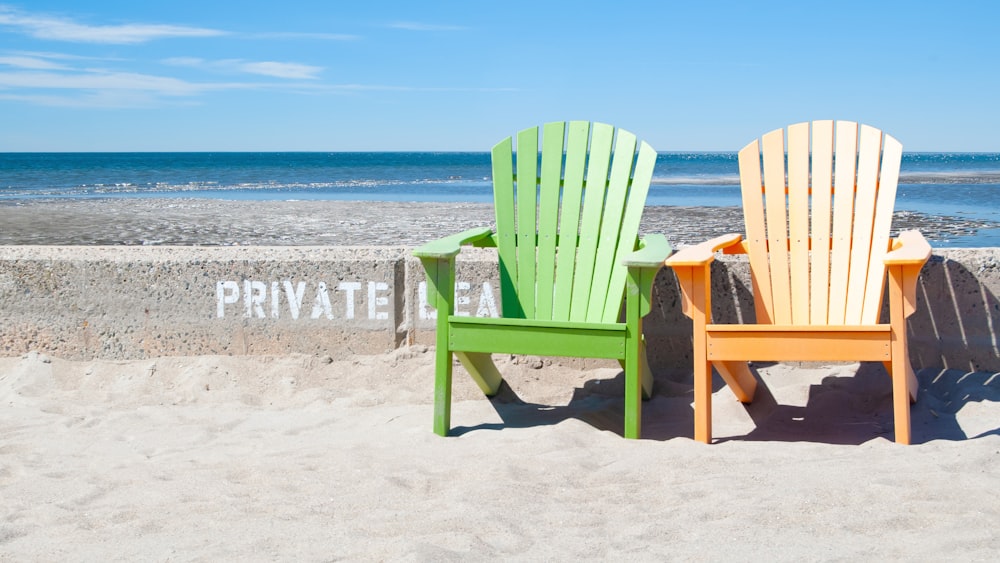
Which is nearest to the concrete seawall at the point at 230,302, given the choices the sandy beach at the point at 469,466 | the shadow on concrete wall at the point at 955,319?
the sandy beach at the point at 469,466

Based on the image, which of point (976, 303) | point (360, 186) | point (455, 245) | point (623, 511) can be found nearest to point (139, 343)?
point (455, 245)

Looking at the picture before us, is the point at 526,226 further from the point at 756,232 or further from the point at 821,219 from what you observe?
the point at 821,219

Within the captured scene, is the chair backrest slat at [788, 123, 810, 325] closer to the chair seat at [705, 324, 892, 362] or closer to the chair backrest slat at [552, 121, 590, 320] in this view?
the chair seat at [705, 324, 892, 362]

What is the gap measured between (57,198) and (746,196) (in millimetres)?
20223

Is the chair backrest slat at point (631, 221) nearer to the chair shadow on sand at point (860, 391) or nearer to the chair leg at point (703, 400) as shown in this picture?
the chair shadow on sand at point (860, 391)

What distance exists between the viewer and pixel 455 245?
3.14 m

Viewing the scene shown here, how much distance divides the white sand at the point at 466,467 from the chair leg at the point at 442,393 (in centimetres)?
8

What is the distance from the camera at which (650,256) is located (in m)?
2.91

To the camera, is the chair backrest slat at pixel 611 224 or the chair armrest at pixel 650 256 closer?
the chair armrest at pixel 650 256

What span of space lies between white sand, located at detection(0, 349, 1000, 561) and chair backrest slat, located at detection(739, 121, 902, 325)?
1.07 feet

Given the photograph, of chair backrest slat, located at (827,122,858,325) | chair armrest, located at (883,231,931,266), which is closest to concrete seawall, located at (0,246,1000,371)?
chair backrest slat, located at (827,122,858,325)

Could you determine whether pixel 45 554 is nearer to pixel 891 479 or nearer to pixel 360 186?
pixel 891 479

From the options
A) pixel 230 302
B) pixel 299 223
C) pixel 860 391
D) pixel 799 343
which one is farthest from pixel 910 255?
pixel 299 223

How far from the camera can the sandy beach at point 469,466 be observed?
2039 millimetres
